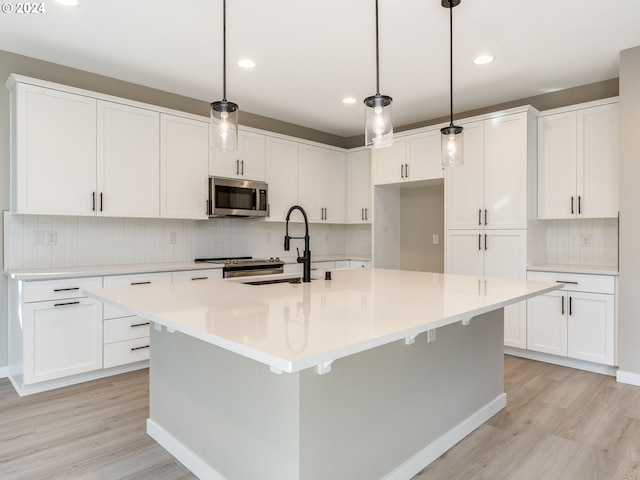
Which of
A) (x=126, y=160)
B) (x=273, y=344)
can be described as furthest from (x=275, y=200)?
(x=273, y=344)

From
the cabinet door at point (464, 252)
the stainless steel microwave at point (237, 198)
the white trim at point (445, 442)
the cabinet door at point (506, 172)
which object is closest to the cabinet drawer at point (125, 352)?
the stainless steel microwave at point (237, 198)

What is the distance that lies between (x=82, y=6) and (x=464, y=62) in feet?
9.12

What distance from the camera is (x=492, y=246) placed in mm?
3975

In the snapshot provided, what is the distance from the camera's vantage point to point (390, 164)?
4.89m

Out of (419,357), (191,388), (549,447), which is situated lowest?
(549,447)

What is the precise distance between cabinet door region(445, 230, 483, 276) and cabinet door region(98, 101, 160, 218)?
295 cm

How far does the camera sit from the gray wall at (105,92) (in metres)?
3.15

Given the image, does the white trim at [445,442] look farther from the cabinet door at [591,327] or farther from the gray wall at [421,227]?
the gray wall at [421,227]

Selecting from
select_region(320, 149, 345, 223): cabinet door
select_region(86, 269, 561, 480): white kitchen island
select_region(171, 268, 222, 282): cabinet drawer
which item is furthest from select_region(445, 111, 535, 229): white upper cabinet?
select_region(171, 268, 222, 282): cabinet drawer

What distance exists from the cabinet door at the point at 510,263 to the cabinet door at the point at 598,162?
1.97ft

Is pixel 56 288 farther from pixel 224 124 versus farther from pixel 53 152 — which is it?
pixel 224 124

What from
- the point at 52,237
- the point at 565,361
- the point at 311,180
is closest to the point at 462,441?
the point at 565,361

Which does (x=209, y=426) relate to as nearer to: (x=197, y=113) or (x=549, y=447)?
(x=549, y=447)

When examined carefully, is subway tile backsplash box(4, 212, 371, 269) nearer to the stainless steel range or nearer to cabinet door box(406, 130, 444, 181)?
the stainless steel range
